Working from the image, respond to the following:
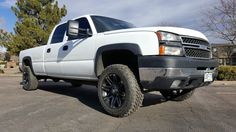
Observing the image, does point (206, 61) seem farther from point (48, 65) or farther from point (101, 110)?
point (48, 65)

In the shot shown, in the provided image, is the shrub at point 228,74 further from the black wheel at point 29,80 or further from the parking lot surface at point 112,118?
the black wheel at point 29,80

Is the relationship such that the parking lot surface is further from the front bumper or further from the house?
the house

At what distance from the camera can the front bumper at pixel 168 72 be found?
4.41 meters

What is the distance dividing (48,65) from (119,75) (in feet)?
10.4

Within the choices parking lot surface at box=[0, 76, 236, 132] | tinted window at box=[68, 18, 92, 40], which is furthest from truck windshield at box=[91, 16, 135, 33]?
parking lot surface at box=[0, 76, 236, 132]

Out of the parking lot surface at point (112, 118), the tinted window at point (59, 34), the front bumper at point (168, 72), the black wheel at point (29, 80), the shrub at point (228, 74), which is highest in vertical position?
the tinted window at point (59, 34)

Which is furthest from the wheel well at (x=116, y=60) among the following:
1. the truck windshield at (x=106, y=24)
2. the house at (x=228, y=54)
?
the house at (x=228, y=54)

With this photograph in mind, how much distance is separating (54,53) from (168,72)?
3680mm

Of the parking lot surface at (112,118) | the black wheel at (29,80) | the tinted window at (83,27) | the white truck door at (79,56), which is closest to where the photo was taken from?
the parking lot surface at (112,118)

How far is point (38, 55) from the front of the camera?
810 centimetres

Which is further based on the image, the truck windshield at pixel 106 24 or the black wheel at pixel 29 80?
the black wheel at pixel 29 80

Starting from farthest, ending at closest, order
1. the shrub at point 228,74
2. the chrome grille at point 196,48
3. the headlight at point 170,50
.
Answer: the shrub at point 228,74 < the chrome grille at point 196,48 < the headlight at point 170,50

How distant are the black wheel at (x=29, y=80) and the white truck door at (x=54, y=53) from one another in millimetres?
1255

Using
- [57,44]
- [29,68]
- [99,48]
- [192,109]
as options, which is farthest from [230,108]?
[29,68]
